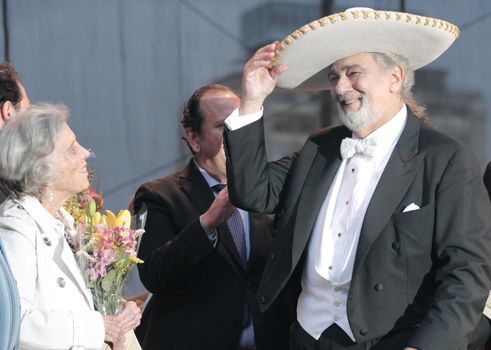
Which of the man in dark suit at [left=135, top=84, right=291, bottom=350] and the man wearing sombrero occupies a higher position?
the man wearing sombrero

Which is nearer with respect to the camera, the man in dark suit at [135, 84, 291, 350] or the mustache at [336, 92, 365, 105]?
the mustache at [336, 92, 365, 105]

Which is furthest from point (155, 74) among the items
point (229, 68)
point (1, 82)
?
point (1, 82)

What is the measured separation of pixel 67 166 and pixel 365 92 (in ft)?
3.25

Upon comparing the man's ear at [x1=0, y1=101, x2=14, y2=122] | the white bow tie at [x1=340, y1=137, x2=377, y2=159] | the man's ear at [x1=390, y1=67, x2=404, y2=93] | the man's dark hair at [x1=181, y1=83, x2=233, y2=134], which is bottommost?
the man's dark hair at [x1=181, y1=83, x2=233, y2=134]

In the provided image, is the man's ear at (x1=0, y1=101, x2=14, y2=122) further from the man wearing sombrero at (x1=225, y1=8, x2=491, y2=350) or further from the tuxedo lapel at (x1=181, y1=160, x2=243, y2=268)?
the man wearing sombrero at (x1=225, y1=8, x2=491, y2=350)

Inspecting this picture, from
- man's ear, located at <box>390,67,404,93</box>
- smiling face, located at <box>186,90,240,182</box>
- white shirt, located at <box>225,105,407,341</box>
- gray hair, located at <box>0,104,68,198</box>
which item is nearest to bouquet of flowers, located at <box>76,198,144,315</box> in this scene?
gray hair, located at <box>0,104,68,198</box>

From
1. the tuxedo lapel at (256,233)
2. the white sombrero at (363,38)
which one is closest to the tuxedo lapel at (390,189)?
the white sombrero at (363,38)

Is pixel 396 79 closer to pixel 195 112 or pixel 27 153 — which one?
pixel 195 112

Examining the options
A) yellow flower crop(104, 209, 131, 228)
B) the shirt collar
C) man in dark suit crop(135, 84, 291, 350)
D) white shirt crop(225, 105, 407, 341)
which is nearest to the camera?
white shirt crop(225, 105, 407, 341)

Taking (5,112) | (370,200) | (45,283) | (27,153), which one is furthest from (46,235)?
(370,200)

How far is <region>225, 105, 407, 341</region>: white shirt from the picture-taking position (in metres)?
3.71

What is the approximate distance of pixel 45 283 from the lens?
3.65m

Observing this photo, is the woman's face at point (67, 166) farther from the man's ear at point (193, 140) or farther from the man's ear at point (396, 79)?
the man's ear at point (396, 79)

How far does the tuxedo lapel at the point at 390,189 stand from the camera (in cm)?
364
